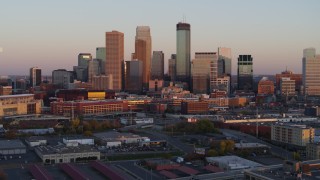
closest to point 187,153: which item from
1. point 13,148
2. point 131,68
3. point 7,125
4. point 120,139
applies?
point 120,139

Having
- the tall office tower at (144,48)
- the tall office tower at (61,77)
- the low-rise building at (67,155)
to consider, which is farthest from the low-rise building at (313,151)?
the tall office tower at (144,48)

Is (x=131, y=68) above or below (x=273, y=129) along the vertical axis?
above

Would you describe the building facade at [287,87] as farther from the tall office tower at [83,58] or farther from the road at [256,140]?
the tall office tower at [83,58]

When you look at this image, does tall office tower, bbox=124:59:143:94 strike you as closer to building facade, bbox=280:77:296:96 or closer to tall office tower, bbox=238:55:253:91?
tall office tower, bbox=238:55:253:91

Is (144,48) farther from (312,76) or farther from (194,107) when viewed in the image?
(194,107)

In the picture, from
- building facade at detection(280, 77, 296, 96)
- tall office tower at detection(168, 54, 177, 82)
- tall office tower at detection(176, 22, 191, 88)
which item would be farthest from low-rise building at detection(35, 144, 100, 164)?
tall office tower at detection(168, 54, 177, 82)

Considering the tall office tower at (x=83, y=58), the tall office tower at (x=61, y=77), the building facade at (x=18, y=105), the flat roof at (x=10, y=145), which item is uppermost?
the tall office tower at (x=83, y=58)

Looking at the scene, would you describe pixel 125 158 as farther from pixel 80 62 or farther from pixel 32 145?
pixel 80 62
